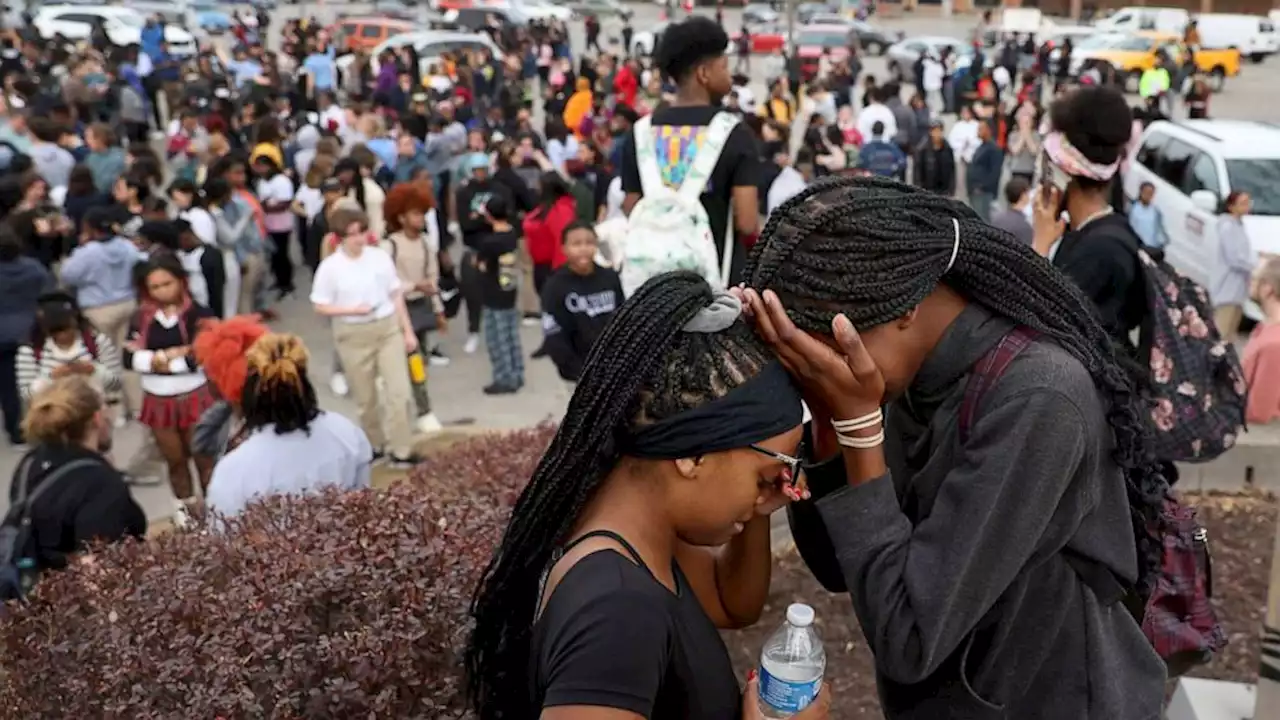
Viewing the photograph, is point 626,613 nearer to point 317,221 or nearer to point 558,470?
point 558,470

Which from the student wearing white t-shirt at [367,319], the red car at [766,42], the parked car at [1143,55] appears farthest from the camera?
the red car at [766,42]

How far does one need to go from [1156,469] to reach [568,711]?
3.87 ft

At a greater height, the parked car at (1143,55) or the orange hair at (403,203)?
the orange hair at (403,203)

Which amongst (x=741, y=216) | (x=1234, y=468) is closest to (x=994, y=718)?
(x=741, y=216)

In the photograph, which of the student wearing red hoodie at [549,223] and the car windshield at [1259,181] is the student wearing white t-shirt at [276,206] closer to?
the student wearing red hoodie at [549,223]

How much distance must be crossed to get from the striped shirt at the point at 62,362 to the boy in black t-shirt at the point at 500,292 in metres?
2.67

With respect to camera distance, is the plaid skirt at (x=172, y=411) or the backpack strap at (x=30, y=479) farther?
the plaid skirt at (x=172, y=411)

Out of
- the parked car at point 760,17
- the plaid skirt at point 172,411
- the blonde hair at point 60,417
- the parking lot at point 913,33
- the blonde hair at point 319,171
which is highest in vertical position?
the blonde hair at point 60,417

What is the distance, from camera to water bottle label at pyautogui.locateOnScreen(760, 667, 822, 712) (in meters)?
1.82

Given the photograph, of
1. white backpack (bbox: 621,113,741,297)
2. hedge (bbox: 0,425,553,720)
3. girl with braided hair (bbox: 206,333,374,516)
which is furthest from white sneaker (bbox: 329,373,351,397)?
hedge (bbox: 0,425,553,720)

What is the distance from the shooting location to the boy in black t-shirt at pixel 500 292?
8.67 metres

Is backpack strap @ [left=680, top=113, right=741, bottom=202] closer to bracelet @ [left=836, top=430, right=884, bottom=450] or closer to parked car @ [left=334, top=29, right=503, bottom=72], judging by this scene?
bracelet @ [left=836, top=430, right=884, bottom=450]

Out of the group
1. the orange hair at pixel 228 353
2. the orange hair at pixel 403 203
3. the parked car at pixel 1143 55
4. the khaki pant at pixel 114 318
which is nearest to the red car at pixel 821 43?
the parked car at pixel 1143 55

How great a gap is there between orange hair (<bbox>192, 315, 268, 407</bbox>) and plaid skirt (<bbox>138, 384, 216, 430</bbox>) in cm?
115
